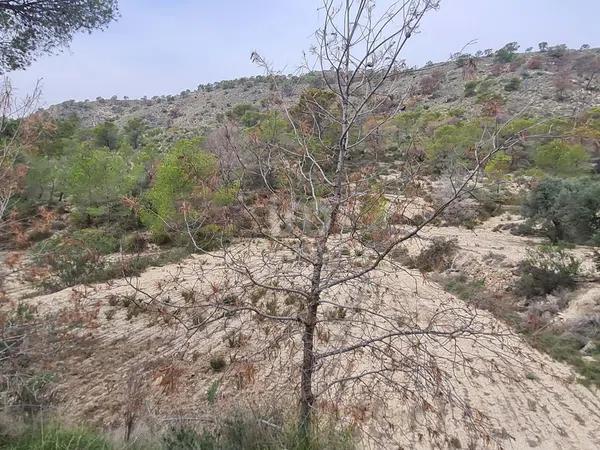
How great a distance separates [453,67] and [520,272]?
9390 mm

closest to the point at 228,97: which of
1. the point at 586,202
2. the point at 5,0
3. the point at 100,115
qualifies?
the point at 100,115

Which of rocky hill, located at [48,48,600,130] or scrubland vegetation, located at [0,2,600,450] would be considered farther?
rocky hill, located at [48,48,600,130]

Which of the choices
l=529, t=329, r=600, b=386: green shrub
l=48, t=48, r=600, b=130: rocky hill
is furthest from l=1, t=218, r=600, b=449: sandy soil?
l=48, t=48, r=600, b=130: rocky hill

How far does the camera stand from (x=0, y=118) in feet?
14.0

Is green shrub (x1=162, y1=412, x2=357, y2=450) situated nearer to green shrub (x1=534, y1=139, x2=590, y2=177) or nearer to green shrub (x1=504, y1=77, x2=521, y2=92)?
green shrub (x1=534, y1=139, x2=590, y2=177)

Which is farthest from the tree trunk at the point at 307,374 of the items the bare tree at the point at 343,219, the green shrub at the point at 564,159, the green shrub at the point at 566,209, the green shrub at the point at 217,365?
the green shrub at the point at 564,159

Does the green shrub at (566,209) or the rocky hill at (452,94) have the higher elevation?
the rocky hill at (452,94)

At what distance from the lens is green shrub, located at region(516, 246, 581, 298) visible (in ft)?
32.8

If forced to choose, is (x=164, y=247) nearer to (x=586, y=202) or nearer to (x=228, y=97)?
(x=586, y=202)

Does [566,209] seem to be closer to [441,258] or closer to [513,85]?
[441,258]

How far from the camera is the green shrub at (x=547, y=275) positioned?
32.8ft

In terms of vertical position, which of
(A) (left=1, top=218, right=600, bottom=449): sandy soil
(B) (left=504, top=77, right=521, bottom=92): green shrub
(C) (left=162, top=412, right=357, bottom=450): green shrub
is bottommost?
(A) (left=1, top=218, right=600, bottom=449): sandy soil

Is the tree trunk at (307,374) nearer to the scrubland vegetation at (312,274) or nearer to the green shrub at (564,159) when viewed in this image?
the scrubland vegetation at (312,274)

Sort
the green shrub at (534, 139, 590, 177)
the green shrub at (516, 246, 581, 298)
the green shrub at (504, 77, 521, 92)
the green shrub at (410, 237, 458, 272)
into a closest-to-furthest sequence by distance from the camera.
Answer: the green shrub at (516, 246, 581, 298) → the green shrub at (410, 237, 458, 272) → the green shrub at (534, 139, 590, 177) → the green shrub at (504, 77, 521, 92)
